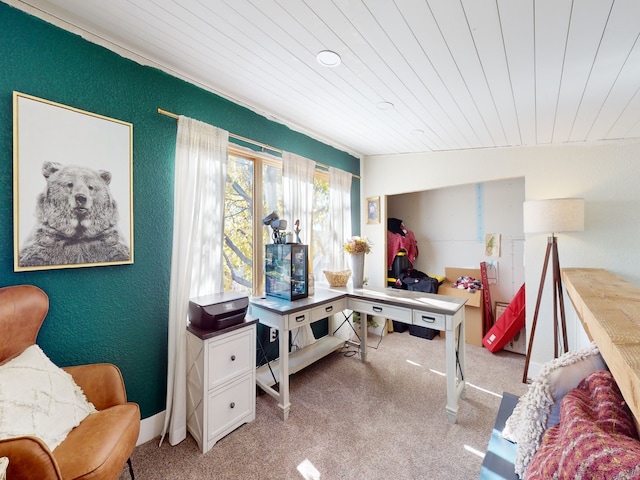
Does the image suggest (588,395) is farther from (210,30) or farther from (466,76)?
(210,30)

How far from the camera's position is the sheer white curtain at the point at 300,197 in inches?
108

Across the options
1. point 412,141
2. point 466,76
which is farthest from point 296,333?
point 466,76

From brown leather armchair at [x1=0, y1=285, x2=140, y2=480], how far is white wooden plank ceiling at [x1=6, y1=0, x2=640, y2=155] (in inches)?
59.3

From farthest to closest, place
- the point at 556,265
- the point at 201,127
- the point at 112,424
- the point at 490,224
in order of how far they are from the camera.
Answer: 1. the point at 490,224
2. the point at 556,265
3. the point at 201,127
4. the point at 112,424

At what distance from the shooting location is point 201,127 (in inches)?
80.0

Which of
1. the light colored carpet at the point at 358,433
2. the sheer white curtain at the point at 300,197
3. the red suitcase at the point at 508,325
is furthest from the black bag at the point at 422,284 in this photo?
the sheer white curtain at the point at 300,197

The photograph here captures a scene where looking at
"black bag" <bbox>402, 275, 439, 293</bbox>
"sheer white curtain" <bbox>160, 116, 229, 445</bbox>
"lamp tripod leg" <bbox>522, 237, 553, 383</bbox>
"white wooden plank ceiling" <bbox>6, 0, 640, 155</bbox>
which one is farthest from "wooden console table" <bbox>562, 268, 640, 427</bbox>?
"black bag" <bbox>402, 275, 439, 293</bbox>

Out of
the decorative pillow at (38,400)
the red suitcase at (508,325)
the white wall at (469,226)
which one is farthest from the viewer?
the white wall at (469,226)

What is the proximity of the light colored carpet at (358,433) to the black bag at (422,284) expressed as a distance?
41.0 inches

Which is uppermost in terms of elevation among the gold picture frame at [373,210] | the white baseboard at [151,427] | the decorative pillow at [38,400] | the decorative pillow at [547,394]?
the gold picture frame at [373,210]

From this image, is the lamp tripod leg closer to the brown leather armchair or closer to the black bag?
the black bag

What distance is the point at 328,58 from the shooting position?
5.30 ft

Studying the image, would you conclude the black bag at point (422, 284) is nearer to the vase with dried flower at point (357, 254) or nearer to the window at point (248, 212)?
the vase with dried flower at point (357, 254)

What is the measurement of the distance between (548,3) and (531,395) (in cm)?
151
